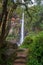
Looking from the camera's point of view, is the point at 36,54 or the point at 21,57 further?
the point at 21,57

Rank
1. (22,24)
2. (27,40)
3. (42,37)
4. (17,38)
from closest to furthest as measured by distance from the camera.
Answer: (42,37)
(27,40)
(22,24)
(17,38)

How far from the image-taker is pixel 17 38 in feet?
48.1

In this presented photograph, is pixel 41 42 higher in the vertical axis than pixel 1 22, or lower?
lower

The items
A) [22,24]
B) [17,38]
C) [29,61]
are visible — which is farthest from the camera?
[17,38]

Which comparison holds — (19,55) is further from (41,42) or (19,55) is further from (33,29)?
(33,29)

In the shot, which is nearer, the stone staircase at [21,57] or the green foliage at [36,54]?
the green foliage at [36,54]

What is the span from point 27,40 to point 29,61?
10.3 ft

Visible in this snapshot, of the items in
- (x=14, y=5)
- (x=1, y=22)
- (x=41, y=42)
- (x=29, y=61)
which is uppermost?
(x=14, y=5)

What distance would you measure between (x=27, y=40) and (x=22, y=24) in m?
2.67

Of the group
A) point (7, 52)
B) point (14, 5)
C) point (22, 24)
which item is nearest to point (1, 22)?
point (14, 5)

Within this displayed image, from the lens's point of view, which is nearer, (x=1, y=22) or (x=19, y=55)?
(x=1, y=22)

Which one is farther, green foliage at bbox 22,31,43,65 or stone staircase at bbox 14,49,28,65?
stone staircase at bbox 14,49,28,65

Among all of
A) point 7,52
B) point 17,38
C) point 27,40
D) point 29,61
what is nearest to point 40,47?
point 29,61

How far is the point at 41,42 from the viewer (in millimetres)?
8367
